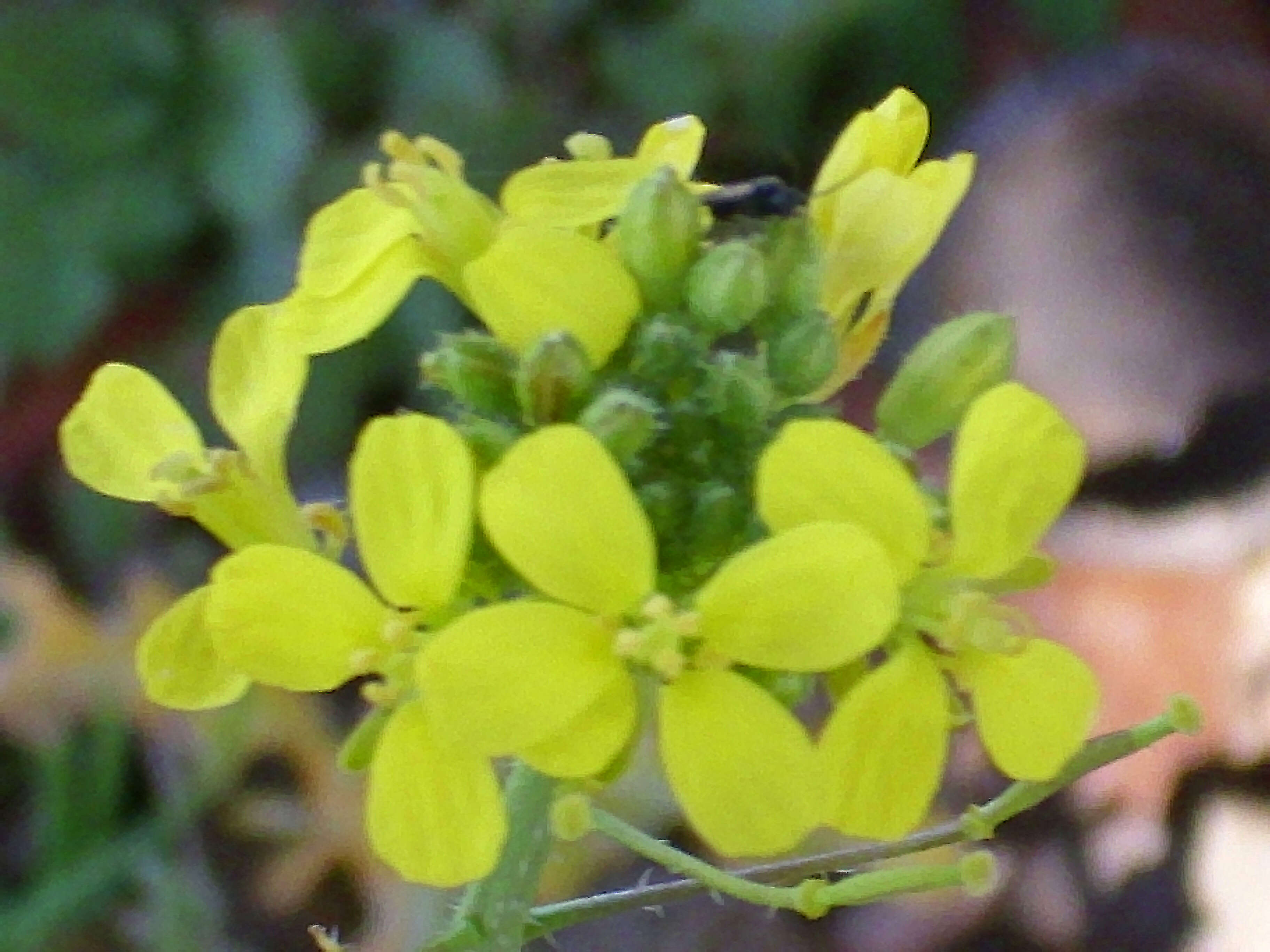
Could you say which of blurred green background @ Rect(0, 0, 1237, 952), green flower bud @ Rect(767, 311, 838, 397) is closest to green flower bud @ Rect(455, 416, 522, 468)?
green flower bud @ Rect(767, 311, 838, 397)

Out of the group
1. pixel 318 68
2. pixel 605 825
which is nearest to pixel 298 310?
pixel 605 825

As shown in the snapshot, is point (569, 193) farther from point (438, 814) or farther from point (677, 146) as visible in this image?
point (438, 814)

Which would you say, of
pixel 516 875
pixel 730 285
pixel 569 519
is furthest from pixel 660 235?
pixel 516 875

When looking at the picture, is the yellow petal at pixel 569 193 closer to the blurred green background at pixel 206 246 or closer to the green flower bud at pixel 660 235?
the green flower bud at pixel 660 235

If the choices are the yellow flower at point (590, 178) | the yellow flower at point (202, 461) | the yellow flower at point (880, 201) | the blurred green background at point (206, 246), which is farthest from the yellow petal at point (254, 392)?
the blurred green background at point (206, 246)

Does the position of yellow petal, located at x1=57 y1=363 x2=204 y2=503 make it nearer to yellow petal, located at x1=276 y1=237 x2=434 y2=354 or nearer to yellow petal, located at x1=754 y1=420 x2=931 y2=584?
yellow petal, located at x1=276 y1=237 x2=434 y2=354

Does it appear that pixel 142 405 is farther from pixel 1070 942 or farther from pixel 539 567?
Answer: pixel 1070 942
